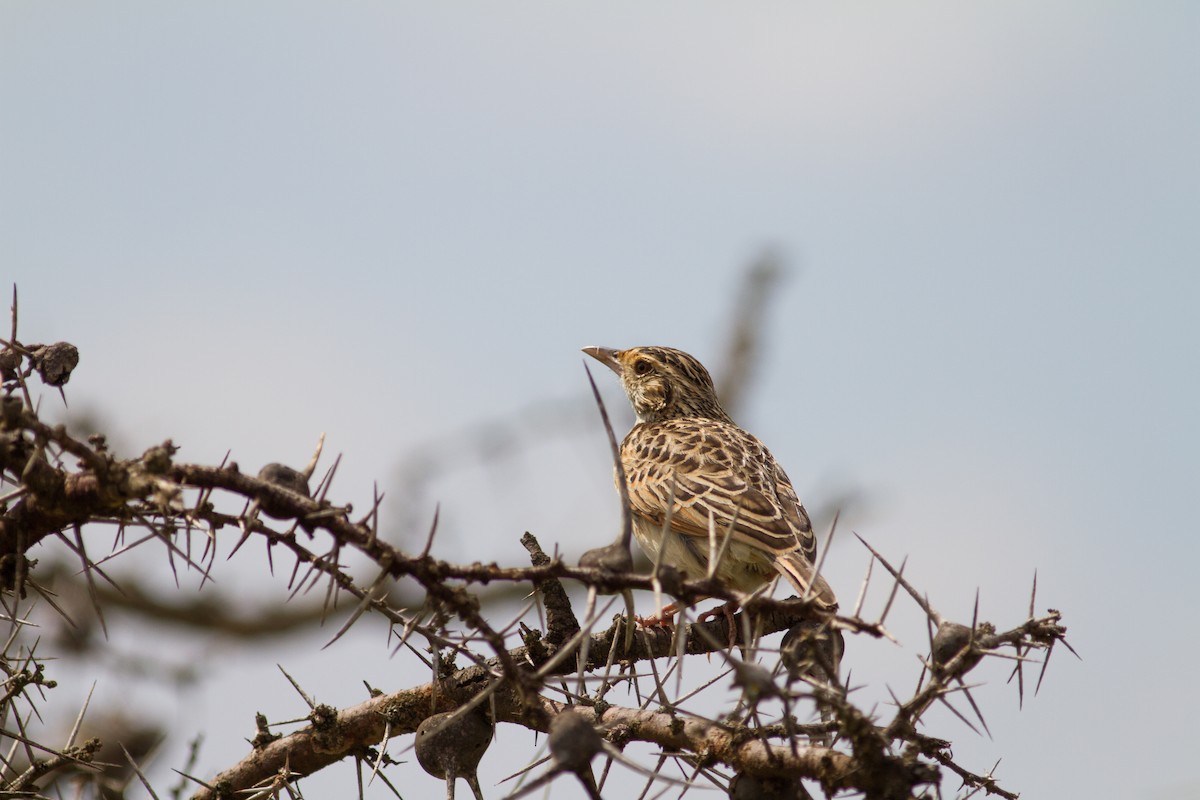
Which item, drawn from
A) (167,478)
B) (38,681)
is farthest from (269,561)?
(38,681)

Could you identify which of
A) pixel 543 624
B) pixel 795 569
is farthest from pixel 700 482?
pixel 543 624

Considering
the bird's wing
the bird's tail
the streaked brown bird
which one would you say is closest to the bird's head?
the streaked brown bird

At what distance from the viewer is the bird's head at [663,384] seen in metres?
9.04

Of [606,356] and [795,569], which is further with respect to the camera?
[606,356]

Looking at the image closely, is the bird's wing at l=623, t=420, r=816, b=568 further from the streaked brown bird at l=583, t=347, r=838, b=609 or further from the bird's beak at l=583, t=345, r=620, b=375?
the bird's beak at l=583, t=345, r=620, b=375

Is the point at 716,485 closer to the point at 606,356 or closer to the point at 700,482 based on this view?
the point at 700,482

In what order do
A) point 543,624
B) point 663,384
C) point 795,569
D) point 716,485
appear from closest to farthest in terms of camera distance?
point 543,624 → point 795,569 → point 716,485 → point 663,384

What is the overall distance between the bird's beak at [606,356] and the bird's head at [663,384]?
0.03 ft

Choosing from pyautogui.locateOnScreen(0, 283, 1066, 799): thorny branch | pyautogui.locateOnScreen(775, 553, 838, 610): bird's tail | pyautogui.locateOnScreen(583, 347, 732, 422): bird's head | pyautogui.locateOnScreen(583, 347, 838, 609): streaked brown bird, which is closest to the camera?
pyautogui.locateOnScreen(0, 283, 1066, 799): thorny branch

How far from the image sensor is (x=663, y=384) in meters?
9.05

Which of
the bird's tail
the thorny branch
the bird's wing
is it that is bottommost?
the thorny branch

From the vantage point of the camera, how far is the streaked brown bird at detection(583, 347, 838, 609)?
6098mm

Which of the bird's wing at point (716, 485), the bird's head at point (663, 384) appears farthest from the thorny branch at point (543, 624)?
the bird's head at point (663, 384)

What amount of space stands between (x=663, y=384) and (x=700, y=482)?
2.25m
